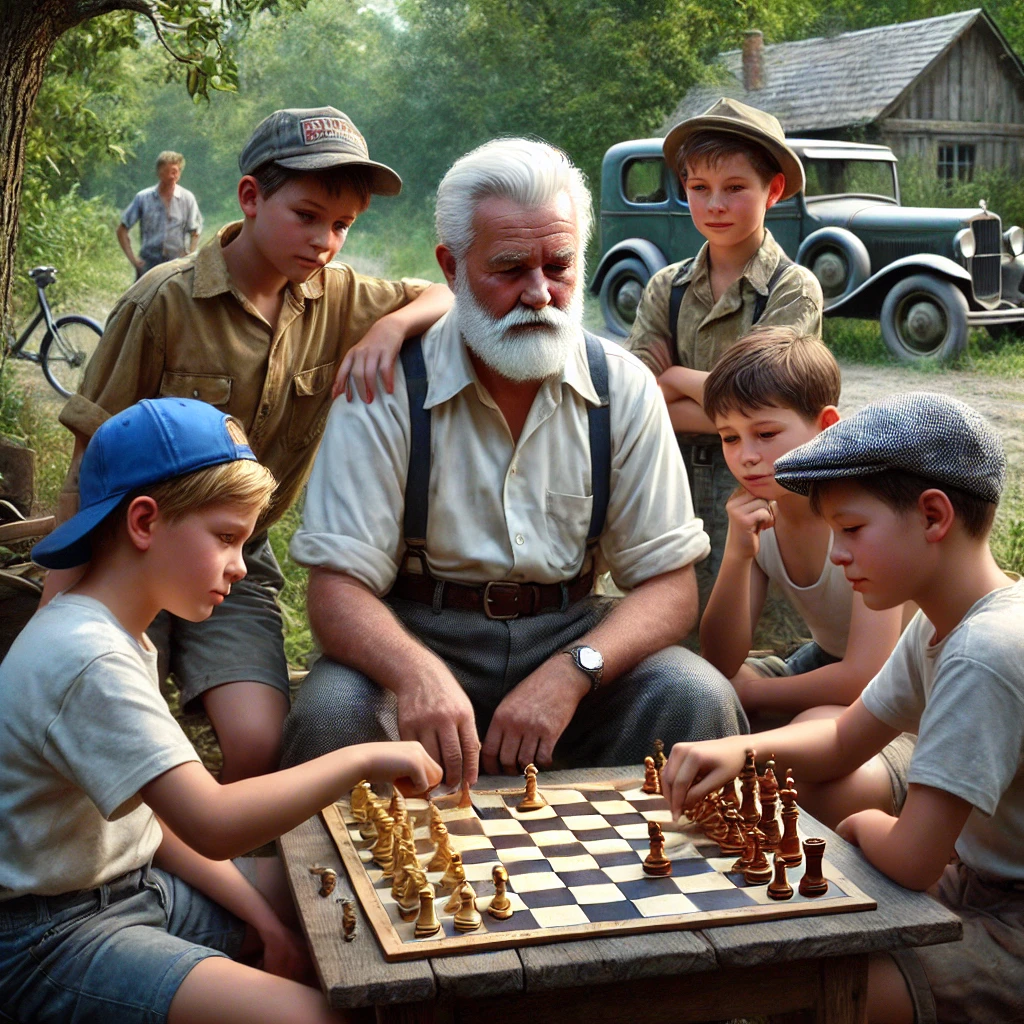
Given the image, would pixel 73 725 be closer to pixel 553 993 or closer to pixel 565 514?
pixel 553 993

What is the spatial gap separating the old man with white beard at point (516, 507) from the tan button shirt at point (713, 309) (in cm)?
90

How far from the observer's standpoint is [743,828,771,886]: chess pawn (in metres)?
2.03

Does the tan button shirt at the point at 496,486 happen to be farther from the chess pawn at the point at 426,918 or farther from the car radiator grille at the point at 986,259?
the car radiator grille at the point at 986,259

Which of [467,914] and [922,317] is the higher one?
[922,317]

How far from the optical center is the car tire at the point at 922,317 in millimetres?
7840

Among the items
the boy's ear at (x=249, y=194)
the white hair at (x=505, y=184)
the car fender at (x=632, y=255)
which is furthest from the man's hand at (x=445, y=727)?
the car fender at (x=632, y=255)

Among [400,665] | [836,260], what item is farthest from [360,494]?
[836,260]

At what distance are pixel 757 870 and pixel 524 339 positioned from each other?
1334 mm

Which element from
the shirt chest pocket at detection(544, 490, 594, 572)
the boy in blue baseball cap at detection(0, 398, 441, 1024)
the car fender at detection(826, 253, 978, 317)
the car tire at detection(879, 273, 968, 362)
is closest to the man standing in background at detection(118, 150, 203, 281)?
the car fender at detection(826, 253, 978, 317)

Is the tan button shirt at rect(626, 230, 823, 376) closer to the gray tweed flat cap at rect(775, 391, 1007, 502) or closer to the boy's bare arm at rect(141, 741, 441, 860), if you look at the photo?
the gray tweed flat cap at rect(775, 391, 1007, 502)

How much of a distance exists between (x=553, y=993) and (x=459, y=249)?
5.68 feet

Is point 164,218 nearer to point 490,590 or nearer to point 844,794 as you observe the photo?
point 490,590

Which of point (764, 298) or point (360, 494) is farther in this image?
point (764, 298)

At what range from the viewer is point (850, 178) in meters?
8.67
